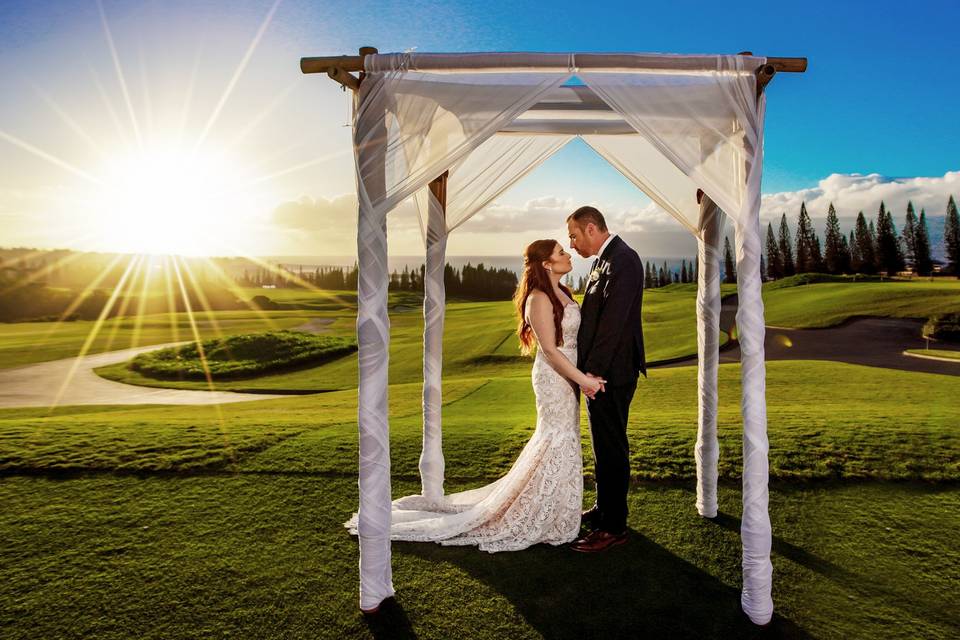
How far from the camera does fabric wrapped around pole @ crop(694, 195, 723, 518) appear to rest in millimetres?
4777

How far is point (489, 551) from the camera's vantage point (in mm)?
4250

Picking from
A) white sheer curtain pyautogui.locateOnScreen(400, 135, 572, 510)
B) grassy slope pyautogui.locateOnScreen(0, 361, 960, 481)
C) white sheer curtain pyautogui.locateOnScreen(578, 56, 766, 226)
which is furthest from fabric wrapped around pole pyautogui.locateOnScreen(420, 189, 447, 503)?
white sheer curtain pyautogui.locateOnScreen(578, 56, 766, 226)

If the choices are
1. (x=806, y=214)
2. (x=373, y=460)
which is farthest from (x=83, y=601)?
(x=806, y=214)

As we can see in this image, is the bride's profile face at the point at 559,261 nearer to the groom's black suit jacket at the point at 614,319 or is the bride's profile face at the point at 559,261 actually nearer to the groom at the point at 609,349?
the groom at the point at 609,349

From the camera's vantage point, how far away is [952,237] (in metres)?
36.6

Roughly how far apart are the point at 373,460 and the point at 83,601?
6.84 ft

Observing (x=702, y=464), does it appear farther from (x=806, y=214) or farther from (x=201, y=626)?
(x=806, y=214)

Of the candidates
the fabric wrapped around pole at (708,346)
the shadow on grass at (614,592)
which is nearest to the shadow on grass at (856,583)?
the fabric wrapped around pole at (708,346)

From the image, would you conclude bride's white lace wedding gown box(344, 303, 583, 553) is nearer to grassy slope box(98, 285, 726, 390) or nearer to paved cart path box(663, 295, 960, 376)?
grassy slope box(98, 285, 726, 390)

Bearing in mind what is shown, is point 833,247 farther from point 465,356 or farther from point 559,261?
point 559,261

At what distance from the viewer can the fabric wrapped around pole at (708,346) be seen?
4.78 meters

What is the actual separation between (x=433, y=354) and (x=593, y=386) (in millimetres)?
1661

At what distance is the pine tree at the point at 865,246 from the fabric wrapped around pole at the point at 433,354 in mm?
44676

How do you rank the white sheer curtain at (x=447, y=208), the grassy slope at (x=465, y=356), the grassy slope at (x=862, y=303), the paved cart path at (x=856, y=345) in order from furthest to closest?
1. the grassy slope at (x=862, y=303)
2. the grassy slope at (x=465, y=356)
3. the paved cart path at (x=856, y=345)
4. the white sheer curtain at (x=447, y=208)
